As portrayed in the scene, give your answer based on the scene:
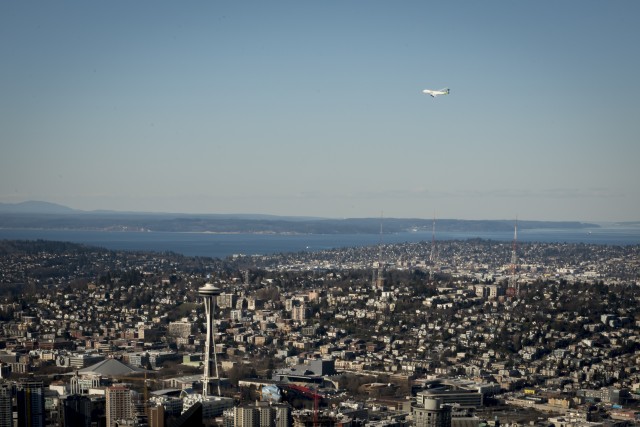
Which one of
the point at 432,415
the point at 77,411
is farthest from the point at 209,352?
the point at 432,415

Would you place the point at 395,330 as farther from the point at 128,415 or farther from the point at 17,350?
the point at 128,415

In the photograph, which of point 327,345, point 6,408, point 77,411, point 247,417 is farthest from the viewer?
point 327,345

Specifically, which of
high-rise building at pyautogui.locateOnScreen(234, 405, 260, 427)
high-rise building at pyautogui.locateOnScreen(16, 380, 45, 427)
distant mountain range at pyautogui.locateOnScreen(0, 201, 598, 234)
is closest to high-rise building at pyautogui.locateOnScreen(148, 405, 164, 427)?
high-rise building at pyautogui.locateOnScreen(234, 405, 260, 427)

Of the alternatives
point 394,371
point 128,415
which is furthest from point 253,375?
point 128,415

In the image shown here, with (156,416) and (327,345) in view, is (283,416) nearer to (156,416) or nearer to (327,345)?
(156,416)

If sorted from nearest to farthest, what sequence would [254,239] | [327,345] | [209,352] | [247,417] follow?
[247,417]
[209,352]
[327,345]
[254,239]

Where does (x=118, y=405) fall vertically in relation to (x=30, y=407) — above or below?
Answer: below
